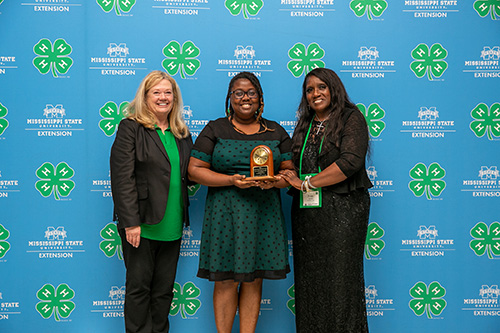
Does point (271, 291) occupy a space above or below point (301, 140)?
below

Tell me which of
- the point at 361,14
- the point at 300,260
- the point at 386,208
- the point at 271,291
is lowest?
the point at 271,291

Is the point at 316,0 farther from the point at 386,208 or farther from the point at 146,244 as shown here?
the point at 146,244

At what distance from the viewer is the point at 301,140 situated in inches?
85.3

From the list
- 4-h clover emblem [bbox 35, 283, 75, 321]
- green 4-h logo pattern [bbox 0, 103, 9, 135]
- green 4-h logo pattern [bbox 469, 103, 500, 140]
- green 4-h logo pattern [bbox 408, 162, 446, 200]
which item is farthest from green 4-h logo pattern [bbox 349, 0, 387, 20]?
4-h clover emblem [bbox 35, 283, 75, 321]

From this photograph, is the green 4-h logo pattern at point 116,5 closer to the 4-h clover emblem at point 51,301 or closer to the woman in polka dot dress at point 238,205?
the woman in polka dot dress at point 238,205

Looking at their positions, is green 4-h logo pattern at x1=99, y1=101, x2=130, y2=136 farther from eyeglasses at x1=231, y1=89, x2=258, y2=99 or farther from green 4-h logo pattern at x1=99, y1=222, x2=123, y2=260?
eyeglasses at x1=231, y1=89, x2=258, y2=99

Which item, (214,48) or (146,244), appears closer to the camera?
(146,244)

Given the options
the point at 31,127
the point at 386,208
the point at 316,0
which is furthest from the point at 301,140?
the point at 31,127

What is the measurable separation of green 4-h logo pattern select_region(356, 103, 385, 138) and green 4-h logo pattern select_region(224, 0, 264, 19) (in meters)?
1.10

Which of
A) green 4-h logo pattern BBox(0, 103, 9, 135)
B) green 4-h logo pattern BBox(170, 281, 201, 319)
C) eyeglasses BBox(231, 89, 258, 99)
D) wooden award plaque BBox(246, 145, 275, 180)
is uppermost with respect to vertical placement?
eyeglasses BBox(231, 89, 258, 99)

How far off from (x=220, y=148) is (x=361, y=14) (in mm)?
1603

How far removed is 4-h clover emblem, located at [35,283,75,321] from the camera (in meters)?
2.61

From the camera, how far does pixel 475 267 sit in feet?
8.87

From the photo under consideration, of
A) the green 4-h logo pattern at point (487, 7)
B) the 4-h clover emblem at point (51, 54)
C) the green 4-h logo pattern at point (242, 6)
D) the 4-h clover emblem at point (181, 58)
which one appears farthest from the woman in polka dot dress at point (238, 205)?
the green 4-h logo pattern at point (487, 7)
